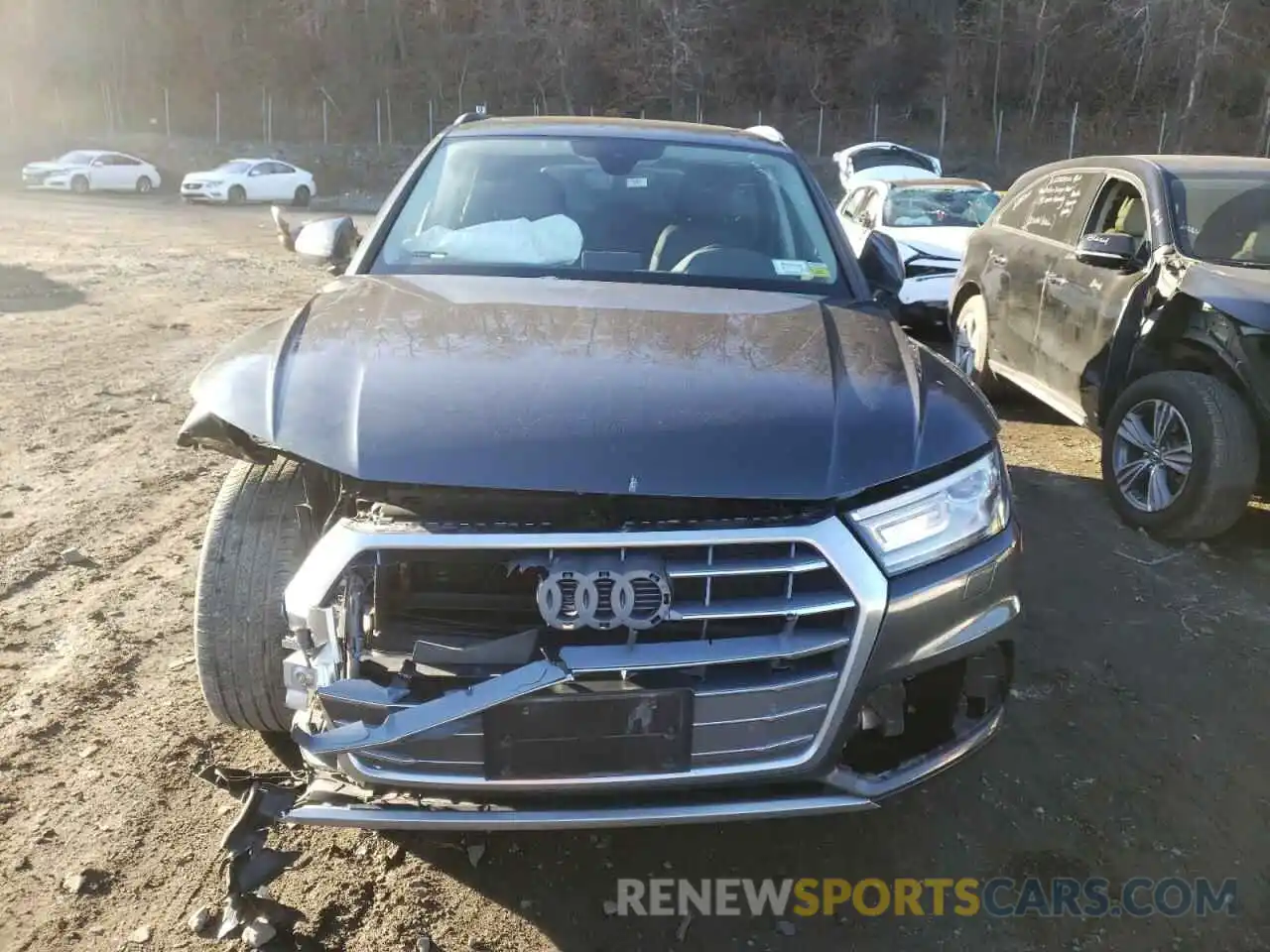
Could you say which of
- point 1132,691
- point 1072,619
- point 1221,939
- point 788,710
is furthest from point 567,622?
point 1072,619

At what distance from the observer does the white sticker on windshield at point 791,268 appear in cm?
333

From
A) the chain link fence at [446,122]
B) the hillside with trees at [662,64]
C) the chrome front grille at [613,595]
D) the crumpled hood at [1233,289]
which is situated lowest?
the chrome front grille at [613,595]

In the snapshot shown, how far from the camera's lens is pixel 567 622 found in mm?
1980

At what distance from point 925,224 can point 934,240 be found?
2.09 feet

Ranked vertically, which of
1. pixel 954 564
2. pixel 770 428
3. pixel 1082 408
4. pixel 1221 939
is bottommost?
pixel 1221 939

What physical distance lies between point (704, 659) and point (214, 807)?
1578 mm

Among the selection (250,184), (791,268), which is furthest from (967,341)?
(250,184)

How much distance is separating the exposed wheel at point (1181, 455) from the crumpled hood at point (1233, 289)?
0.35 meters

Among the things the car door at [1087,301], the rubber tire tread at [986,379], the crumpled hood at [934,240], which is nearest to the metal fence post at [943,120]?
the crumpled hood at [934,240]

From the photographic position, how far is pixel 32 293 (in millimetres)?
10570

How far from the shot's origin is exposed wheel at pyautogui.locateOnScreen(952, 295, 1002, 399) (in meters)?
6.91

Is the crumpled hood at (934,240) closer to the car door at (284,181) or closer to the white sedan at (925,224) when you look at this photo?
the white sedan at (925,224)

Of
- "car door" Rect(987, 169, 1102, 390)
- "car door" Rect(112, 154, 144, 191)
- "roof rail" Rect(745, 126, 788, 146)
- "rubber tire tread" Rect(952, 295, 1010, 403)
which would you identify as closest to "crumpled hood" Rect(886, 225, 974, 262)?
"rubber tire tread" Rect(952, 295, 1010, 403)

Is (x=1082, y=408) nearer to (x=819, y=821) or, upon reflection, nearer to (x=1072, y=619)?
(x=1072, y=619)
